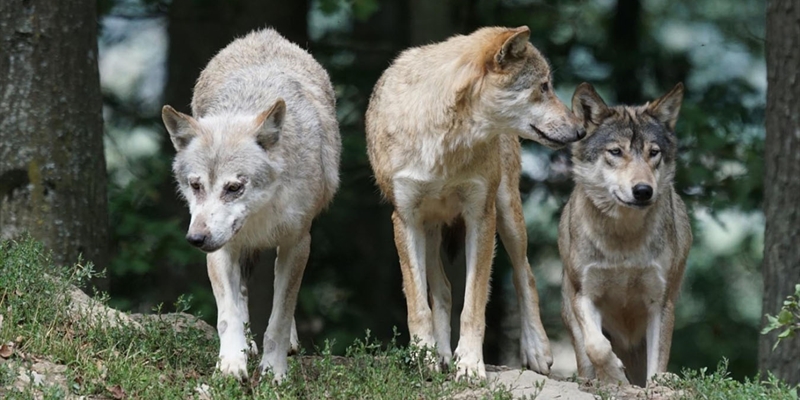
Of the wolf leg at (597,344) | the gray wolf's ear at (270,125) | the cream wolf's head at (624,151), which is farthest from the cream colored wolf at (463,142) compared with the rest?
the gray wolf's ear at (270,125)

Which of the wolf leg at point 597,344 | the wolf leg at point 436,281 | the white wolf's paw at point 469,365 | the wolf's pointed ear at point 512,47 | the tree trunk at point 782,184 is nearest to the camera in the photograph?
the white wolf's paw at point 469,365

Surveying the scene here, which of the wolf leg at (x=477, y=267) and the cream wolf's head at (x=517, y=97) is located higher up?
the cream wolf's head at (x=517, y=97)

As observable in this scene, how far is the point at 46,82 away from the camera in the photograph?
340 inches

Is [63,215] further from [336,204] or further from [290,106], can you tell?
[336,204]

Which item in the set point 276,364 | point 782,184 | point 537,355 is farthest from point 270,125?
point 782,184

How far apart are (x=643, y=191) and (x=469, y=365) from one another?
1.70 metres

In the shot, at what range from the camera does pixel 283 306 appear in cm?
720

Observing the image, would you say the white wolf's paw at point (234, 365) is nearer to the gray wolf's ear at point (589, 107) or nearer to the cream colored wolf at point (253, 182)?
the cream colored wolf at point (253, 182)

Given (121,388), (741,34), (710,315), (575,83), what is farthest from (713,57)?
(121,388)

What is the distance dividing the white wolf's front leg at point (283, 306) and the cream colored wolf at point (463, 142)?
2.48 feet

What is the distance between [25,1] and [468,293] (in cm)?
383

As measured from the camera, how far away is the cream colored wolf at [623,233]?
816 centimetres

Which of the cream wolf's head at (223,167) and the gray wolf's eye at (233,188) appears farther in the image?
the gray wolf's eye at (233,188)

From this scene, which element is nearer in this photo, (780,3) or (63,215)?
(63,215)
